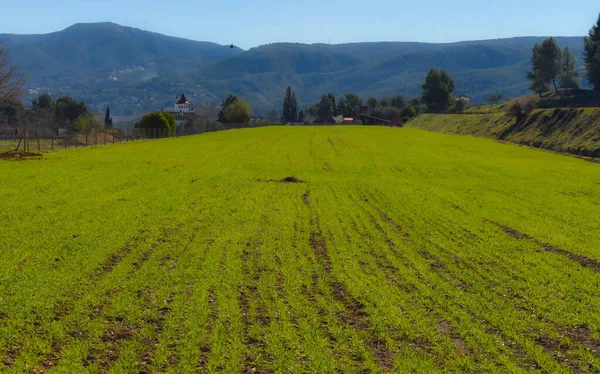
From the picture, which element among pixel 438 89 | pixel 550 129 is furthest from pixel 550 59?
pixel 550 129

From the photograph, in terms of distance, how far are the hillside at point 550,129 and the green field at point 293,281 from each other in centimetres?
3953

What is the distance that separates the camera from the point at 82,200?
23578 millimetres

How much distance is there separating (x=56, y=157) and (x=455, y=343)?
42.5 metres

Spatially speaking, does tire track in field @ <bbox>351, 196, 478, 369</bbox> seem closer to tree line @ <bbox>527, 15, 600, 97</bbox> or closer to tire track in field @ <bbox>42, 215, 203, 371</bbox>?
tire track in field @ <bbox>42, 215, 203, 371</bbox>

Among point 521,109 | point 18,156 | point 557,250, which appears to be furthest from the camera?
point 521,109

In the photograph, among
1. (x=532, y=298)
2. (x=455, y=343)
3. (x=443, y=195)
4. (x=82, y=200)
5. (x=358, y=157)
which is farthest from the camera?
(x=358, y=157)

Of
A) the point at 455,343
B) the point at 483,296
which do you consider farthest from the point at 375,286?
the point at 455,343

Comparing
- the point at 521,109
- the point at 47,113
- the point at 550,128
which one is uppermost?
the point at 47,113

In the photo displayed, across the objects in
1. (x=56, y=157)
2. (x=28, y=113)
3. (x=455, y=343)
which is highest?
(x=28, y=113)

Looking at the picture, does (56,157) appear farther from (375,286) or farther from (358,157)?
(375,286)

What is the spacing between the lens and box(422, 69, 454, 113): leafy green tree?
170 metres

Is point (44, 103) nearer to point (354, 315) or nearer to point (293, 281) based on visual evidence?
point (293, 281)

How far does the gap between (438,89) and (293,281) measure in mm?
167008

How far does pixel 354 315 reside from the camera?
35.6ft
